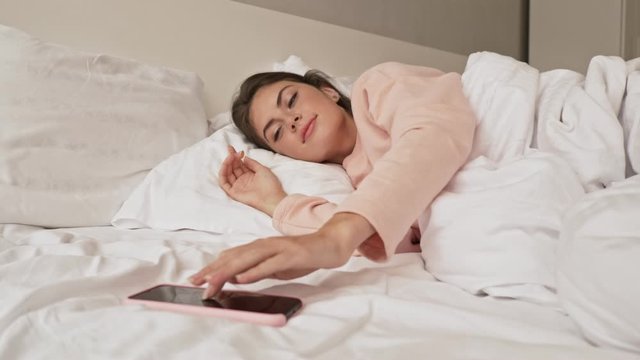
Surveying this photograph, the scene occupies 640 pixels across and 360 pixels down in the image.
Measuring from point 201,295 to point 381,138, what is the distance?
0.49 m

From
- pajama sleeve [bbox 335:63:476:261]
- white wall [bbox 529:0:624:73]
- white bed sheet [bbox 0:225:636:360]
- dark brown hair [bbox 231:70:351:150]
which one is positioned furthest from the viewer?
white wall [bbox 529:0:624:73]

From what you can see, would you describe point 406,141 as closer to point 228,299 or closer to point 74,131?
point 228,299

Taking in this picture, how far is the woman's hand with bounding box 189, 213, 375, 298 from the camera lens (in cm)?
55

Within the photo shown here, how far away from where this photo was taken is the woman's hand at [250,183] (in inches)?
37.5

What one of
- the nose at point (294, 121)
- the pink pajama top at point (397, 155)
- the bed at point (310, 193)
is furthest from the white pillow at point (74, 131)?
the pink pajama top at point (397, 155)

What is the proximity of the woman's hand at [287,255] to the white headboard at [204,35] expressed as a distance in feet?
2.98

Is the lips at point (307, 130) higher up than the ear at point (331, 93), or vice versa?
the ear at point (331, 93)

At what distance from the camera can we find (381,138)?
0.94m

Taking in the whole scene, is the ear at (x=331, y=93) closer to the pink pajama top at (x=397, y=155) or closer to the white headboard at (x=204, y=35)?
the pink pajama top at (x=397, y=155)

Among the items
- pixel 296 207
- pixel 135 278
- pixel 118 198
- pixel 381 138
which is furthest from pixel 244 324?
pixel 118 198

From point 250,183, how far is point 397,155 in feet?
1.18

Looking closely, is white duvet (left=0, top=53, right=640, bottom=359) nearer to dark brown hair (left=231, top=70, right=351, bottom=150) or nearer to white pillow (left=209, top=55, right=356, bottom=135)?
dark brown hair (left=231, top=70, right=351, bottom=150)

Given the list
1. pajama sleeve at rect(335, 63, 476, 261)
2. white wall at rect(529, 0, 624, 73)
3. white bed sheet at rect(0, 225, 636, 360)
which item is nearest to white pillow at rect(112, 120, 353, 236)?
pajama sleeve at rect(335, 63, 476, 261)

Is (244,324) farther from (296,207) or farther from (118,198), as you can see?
(118,198)
